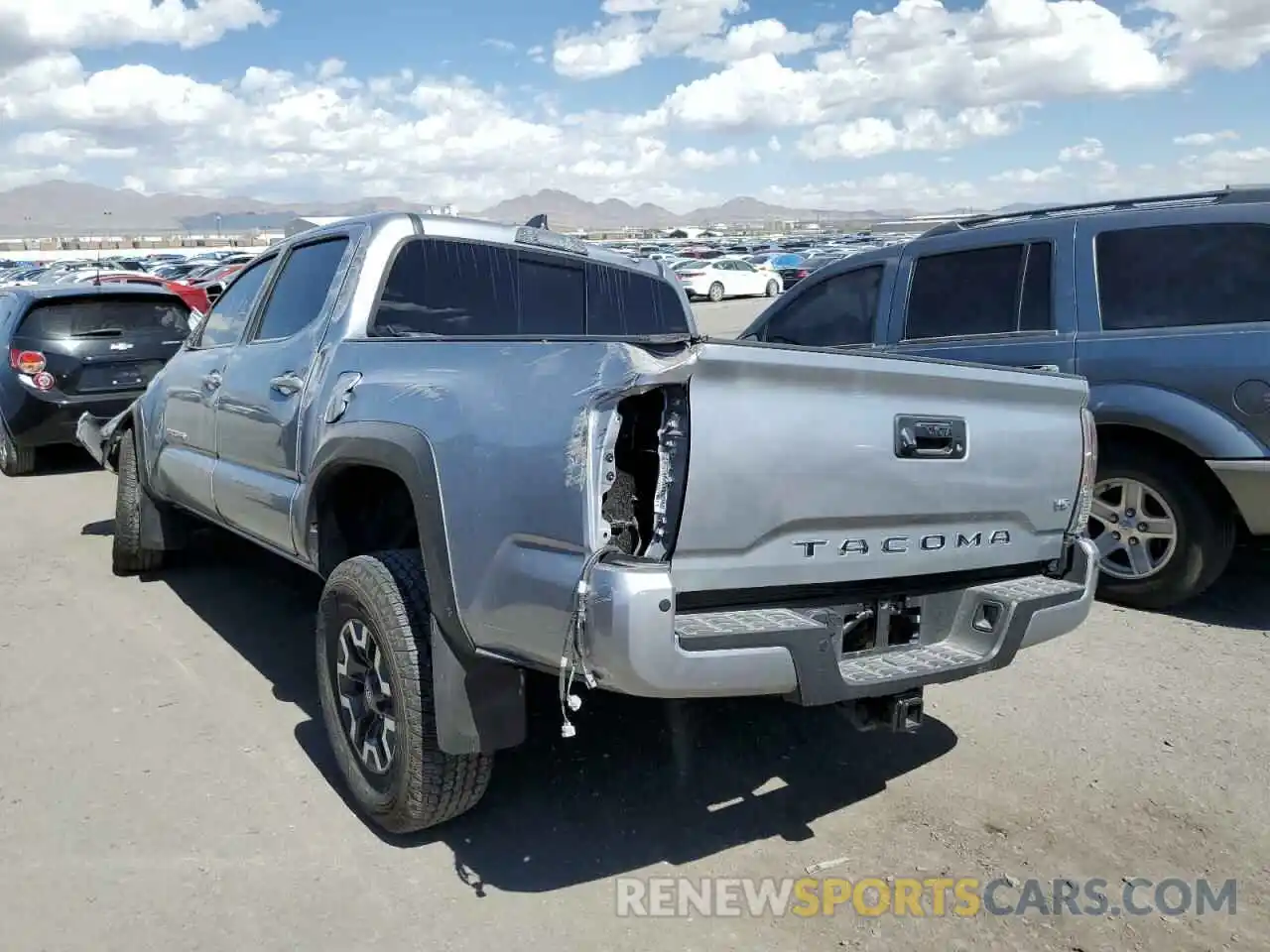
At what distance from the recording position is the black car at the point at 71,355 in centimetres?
924

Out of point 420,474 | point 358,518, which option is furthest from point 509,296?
point 420,474

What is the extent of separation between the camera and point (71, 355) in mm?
9344

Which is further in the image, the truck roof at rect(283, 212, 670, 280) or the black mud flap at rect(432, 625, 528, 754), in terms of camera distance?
the truck roof at rect(283, 212, 670, 280)

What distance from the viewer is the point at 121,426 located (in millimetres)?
6426

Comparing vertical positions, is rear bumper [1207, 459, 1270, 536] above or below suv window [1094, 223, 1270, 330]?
below

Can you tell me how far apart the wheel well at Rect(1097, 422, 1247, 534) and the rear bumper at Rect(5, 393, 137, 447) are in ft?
25.6

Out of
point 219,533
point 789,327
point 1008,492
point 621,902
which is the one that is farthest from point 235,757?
point 789,327

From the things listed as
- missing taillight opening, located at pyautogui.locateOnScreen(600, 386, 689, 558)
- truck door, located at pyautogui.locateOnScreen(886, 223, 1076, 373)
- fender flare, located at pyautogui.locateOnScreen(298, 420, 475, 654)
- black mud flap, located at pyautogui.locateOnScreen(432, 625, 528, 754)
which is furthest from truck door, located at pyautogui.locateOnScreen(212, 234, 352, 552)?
truck door, located at pyautogui.locateOnScreen(886, 223, 1076, 373)

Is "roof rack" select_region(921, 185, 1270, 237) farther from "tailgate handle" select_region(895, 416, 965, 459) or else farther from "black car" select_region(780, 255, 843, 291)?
"black car" select_region(780, 255, 843, 291)

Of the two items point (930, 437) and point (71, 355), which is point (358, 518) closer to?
point (930, 437)

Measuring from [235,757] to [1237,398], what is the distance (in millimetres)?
4597

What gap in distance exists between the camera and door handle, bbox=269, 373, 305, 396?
4.02 m

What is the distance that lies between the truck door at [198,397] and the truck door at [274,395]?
0.16 m

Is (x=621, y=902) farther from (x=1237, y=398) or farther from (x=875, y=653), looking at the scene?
(x=1237, y=398)
